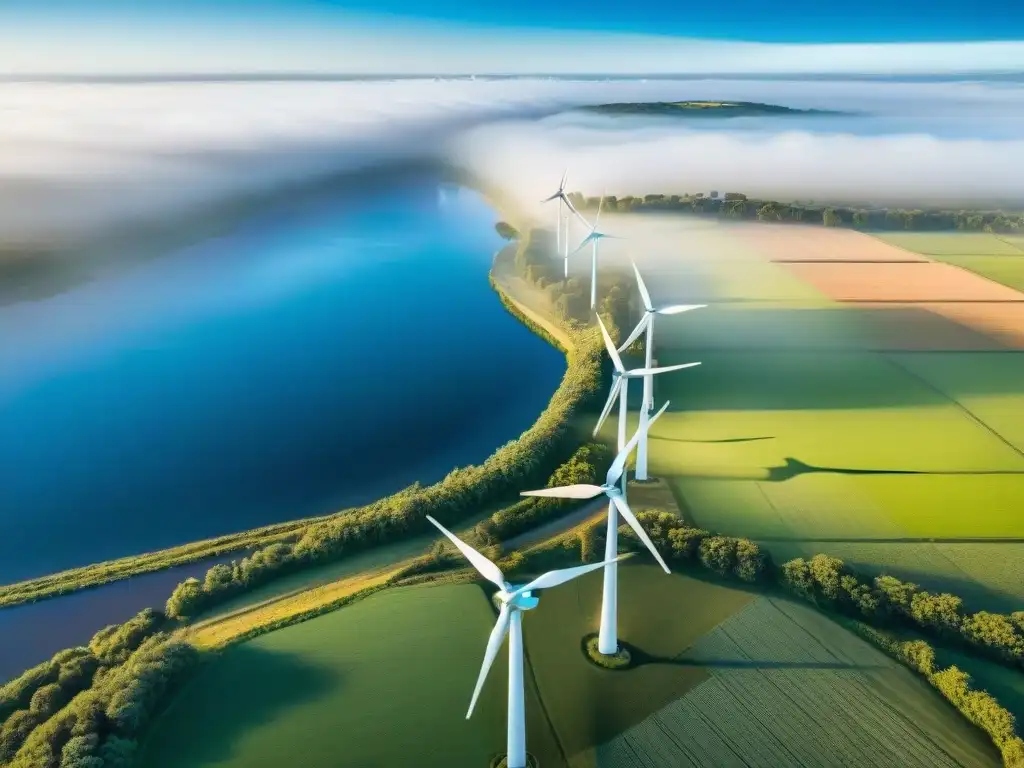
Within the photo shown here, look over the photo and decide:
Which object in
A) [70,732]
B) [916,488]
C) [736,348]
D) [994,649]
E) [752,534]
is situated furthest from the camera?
[736,348]

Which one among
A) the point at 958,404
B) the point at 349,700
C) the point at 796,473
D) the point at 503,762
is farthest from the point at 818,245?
the point at 349,700

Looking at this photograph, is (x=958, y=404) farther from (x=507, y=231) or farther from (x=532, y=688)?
(x=507, y=231)

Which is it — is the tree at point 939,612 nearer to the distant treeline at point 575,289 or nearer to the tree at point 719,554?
the tree at point 719,554

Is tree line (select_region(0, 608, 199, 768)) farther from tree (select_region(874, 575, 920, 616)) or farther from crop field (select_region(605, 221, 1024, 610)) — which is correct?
tree (select_region(874, 575, 920, 616))

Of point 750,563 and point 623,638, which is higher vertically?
point 750,563

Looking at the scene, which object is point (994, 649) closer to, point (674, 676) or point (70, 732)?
point (674, 676)

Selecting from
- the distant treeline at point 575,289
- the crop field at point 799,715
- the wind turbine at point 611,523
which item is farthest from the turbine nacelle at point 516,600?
the distant treeline at point 575,289

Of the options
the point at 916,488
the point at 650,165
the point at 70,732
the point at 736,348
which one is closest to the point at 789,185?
the point at 650,165
